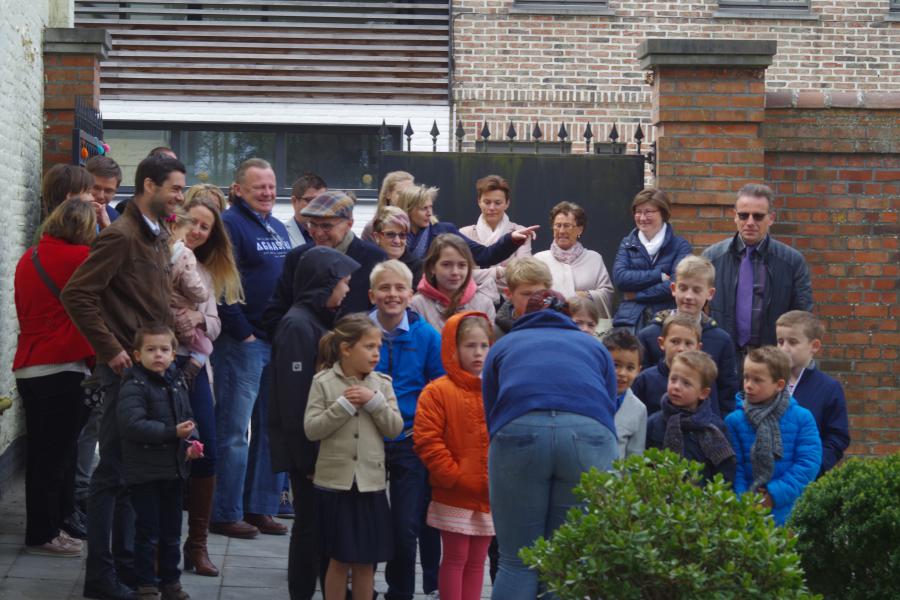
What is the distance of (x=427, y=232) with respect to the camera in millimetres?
8906

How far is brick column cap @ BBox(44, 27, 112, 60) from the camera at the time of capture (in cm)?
1080

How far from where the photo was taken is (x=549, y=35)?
17172mm

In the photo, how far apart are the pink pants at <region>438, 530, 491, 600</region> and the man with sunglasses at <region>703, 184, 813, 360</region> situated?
107 inches

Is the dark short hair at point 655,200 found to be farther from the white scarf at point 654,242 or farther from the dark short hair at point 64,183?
the dark short hair at point 64,183

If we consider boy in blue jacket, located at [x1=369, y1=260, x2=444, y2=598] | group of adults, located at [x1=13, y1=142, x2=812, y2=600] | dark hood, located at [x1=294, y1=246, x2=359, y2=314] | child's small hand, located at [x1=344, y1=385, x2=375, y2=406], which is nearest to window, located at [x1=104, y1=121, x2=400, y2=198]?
group of adults, located at [x1=13, y1=142, x2=812, y2=600]

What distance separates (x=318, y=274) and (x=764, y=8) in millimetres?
12013

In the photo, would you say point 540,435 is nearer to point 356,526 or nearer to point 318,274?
point 356,526

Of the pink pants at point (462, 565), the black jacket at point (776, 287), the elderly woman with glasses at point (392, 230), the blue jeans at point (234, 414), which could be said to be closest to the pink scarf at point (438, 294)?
the elderly woman with glasses at point (392, 230)

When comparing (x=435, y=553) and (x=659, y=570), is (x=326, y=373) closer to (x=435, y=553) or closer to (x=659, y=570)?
(x=435, y=553)

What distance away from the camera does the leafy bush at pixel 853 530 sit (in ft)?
19.0

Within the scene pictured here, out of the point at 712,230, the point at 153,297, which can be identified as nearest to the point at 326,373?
the point at 153,297

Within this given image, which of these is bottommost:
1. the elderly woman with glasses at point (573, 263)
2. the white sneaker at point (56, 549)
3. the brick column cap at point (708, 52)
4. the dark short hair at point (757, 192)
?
the white sneaker at point (56, 549)

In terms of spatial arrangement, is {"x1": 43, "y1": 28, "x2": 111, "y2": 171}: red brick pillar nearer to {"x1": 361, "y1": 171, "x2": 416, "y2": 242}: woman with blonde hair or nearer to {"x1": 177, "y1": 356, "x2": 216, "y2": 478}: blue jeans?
{"x1": 361, "y1": 171, "x2": 416, "y2": 242}: woman with blonde hair

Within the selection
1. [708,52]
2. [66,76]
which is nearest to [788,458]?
[708,52]
